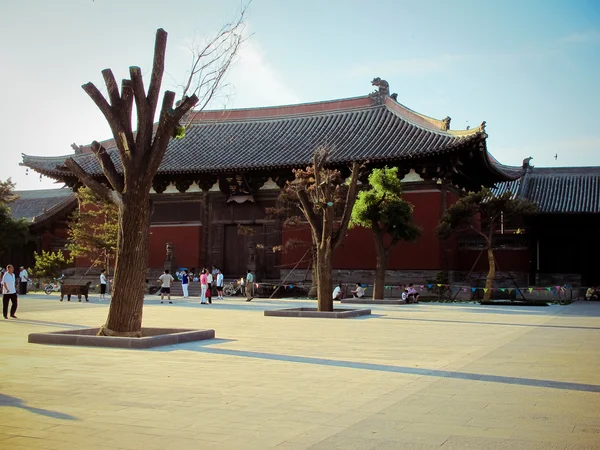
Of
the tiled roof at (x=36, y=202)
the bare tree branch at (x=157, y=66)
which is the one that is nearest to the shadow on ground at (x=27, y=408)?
the bare tree branch at (x=157, y=66)

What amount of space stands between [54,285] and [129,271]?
933 inches

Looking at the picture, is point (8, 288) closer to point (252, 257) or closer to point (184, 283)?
point (184, 283)

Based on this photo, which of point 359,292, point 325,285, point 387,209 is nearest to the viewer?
point 325,285

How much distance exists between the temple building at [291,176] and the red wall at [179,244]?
5cm

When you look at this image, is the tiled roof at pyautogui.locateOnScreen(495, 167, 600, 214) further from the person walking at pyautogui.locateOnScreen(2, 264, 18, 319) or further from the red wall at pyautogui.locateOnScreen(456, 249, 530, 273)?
the person walking at pyautogui.locateOnScreen(2, 264, 18, 319)

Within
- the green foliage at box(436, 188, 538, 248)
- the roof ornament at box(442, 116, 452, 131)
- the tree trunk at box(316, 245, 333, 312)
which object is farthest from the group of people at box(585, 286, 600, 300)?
the tree trunk at box(316, 245, 333, 312)

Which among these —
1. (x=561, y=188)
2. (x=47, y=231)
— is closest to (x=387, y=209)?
(x=561, y=188)

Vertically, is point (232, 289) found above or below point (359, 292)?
below

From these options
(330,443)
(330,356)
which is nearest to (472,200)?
(330,356)

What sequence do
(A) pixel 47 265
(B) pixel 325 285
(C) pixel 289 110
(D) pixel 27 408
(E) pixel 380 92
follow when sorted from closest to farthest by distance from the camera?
(D) pixel 27 408 → (B) pixel 325 285 → (E) pixel 380 92 → (A) pixel 47 265 → (C) pixel 289 110

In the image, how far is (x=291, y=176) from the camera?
3186cm

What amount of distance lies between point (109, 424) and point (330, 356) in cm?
449

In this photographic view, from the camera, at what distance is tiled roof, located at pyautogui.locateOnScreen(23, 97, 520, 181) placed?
97.4 feet

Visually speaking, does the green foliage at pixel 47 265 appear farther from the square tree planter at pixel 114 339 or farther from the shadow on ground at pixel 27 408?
the shadow on ground at pixel 27 408
